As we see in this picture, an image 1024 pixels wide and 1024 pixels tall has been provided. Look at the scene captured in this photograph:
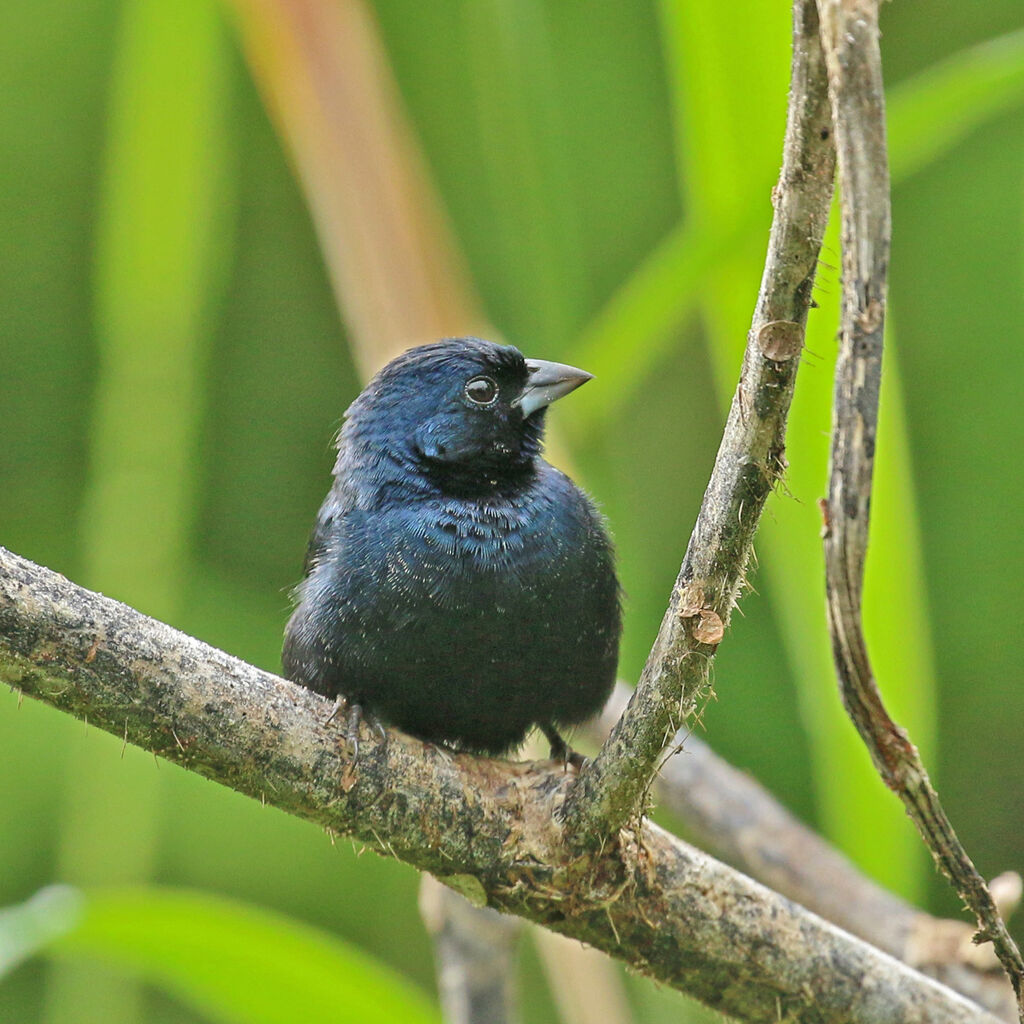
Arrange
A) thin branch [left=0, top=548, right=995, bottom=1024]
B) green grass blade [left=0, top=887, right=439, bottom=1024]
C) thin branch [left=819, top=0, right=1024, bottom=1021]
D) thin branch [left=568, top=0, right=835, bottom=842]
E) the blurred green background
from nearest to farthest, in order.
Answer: thin branch [left=819, top=0, right=1024, bottom=1021] < thin branch [left=568, top=0, right=835, bottom=842] < thin branch [left=0, top=548, right=995, bottom=1024] < green grass blade [left=0, top=887, right=439, bottom=1024] < the blurred green background


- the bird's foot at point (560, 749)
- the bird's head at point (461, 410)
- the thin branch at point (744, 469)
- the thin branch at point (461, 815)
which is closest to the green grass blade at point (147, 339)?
the bird's head at point (461, 410)

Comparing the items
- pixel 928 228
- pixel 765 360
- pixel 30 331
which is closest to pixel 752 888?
pixel 765 360

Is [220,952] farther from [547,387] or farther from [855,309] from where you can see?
[855,309]

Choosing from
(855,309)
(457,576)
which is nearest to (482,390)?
(457,576)

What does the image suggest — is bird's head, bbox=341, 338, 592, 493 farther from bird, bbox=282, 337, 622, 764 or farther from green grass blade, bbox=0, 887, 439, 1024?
green grass blade, bbox=0, 887, 439, 1024

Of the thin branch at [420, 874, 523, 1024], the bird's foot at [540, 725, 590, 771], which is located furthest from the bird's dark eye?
the thin branch at [420, 874, 523, 1024]

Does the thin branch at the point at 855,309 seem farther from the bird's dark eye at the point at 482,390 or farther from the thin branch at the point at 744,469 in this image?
the bird's dark eye at the point at 482,390

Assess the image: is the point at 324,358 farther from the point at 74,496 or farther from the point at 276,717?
the point at 276,717
